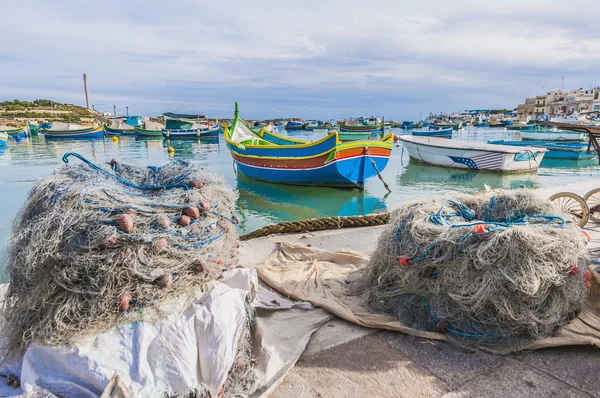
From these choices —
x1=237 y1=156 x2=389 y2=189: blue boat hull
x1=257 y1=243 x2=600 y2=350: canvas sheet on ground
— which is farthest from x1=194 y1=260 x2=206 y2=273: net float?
x1=237 y1=156 x2=389 y2=189: blue boat hull

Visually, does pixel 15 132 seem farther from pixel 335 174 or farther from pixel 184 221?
pixel 184 221

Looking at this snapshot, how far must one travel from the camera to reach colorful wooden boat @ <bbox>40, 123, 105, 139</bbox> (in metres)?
39.6

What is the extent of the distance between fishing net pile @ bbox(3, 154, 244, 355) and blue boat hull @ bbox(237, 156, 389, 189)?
32.8ft

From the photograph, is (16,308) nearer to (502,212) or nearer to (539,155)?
(502,212)

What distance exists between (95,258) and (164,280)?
421 millimetres

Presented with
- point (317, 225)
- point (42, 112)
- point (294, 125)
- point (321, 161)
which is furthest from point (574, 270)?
point (42, 112)

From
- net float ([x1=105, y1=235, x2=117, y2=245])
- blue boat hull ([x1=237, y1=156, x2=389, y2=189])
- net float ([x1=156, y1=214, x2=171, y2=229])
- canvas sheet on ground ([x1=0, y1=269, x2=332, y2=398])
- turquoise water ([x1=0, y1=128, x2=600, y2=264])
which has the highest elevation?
net float ([x1=156, y1=214, x2=171, y2=229])

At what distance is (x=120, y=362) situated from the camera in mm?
2094

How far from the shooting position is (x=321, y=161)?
1241 cm

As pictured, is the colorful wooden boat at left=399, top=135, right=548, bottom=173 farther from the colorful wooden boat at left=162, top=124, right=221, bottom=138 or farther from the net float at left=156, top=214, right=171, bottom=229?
the colorful wooden boat at left=162, top=124, right=221, bottom=138

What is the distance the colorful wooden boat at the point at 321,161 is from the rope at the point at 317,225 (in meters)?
6.04

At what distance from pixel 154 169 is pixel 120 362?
181 cm

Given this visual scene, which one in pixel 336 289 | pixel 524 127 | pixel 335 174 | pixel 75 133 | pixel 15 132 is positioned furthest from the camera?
pixel 524 127

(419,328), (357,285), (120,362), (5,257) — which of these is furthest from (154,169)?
(419,328)
